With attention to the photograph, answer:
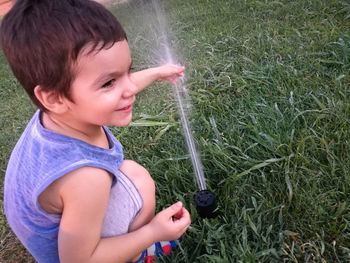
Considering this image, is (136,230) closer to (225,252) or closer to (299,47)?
(225,252)

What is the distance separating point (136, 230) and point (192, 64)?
1.54 m

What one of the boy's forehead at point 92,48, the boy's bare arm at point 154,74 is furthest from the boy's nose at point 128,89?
the boy's bare arm at point 154,74

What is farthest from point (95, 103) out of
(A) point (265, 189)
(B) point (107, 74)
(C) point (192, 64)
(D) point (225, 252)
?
(C) point (192, 64)

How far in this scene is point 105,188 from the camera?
1149mm

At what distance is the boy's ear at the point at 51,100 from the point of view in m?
1.11

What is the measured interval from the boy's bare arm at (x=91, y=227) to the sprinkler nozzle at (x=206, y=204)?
218 millimetres

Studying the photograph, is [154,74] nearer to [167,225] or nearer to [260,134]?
[260,134]

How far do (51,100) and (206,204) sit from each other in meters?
0.64

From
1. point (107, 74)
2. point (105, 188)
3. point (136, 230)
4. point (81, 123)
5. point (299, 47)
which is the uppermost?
point (107, 74)

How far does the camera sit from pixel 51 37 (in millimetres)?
1065

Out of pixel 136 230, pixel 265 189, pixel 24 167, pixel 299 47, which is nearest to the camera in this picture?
pixel 24 167

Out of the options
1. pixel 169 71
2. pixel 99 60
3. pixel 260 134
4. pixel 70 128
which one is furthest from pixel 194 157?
pixel 99 60

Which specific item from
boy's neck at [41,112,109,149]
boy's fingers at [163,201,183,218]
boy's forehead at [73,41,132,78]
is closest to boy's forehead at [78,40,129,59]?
boy's forehead at [73,41,132,78]

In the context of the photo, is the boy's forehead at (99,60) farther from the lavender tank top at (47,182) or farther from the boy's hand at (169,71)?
the boy's hand at (169,71)
